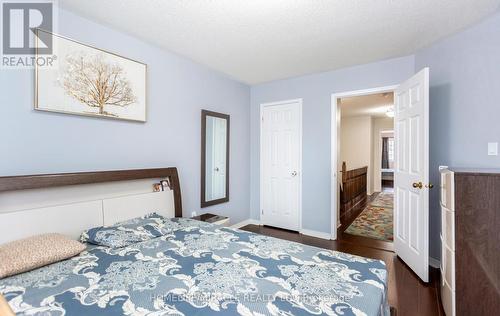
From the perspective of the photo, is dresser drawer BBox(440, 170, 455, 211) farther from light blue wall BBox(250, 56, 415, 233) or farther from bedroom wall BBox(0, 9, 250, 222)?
bedroom wall BBox(0, 9, 250, 222)

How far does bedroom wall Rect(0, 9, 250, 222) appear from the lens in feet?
5.74

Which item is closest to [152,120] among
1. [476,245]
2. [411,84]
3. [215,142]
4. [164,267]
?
[215,142]

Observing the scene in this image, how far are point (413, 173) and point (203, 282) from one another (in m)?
2.34

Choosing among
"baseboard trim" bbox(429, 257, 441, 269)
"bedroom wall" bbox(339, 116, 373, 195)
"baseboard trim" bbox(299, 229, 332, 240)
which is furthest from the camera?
"bedroom wall" bbox(339, 116, 373, 195)

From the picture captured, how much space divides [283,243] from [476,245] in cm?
131

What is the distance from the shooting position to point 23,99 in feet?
5.76

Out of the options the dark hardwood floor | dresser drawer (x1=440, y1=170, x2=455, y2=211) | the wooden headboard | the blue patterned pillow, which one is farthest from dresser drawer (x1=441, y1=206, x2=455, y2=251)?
the wooden headboard

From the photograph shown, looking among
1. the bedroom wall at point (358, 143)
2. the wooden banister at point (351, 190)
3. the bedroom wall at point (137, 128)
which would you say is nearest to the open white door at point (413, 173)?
the wooden banister at point (351, 190)

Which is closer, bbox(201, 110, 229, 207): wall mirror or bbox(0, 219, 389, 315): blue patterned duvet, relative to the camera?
bbox(0, 219, 389, 315): blue patterned duvet

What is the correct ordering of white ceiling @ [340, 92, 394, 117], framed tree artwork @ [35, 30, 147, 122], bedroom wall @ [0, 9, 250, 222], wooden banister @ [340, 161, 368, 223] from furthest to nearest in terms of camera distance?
white ceiling @ [340, 92, 394, 117] < wooden banister @ [340, 161, 368, 223] < framed tree artwork @ [35, 30, 147, 122] < bedroom wall @ [0, 9, 250, 222]

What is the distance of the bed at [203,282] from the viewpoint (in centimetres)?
104

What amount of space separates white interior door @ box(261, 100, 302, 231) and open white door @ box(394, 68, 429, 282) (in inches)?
53.5

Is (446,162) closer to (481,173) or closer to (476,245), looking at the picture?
(481,173)

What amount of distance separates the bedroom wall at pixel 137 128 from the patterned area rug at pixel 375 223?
1.92 metres
